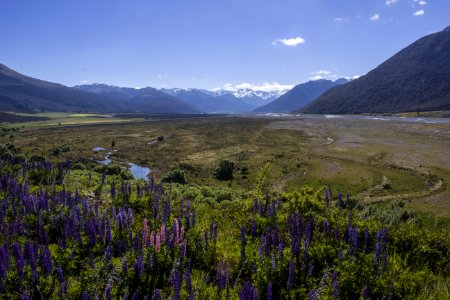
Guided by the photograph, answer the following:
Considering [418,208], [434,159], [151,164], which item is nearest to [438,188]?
[418,208]

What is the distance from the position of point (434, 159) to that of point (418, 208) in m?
30.9

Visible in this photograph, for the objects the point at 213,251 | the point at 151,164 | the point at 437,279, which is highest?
the point at 213,251

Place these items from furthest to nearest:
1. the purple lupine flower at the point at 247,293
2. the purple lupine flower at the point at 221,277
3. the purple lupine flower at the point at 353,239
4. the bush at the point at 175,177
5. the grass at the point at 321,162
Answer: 1. the bush at the point at 175,177
2. the grass at the point at 321,162
3. the purple lupine flower at the point at 353,239
4. the purple lupine flower at the point at 221,277
5. the purple lupine flower at the point at 247,293

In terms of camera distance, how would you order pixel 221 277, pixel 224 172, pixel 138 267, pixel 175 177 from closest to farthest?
1. pixel 221 277
2. pixel 138 267
3. pixel 175 177
4. pixel 224 172

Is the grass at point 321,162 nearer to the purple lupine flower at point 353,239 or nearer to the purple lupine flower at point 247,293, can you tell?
the purple lupine flower at point 353,239

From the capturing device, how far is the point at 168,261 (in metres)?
8.48

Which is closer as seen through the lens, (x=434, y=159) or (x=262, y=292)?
(x=262, y=292)

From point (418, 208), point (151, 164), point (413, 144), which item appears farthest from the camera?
point (413, 144)

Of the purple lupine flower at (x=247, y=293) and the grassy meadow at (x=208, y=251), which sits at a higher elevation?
the purple lupine flower at (x=247, y=293)

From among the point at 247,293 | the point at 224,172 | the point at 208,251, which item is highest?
the point at 247,293

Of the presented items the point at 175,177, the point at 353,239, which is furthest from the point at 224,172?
the point at 353,239

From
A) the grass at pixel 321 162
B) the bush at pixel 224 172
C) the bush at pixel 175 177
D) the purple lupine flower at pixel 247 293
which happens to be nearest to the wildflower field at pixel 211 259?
the purple lupine flower at pixel 247 293

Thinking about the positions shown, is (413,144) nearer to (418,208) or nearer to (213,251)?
(418,208)

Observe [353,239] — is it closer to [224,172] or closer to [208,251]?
[208,251]
